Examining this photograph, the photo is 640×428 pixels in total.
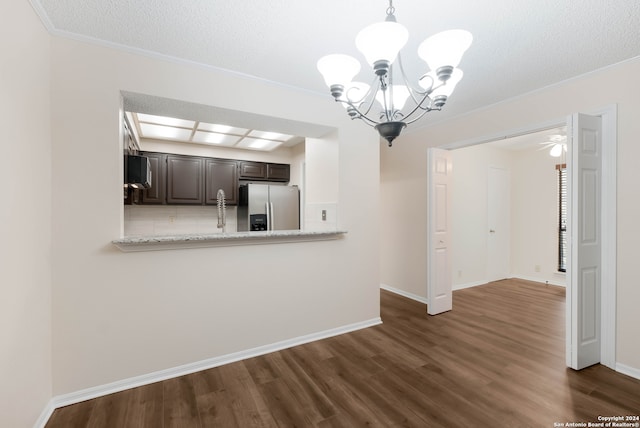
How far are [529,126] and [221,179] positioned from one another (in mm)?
4280

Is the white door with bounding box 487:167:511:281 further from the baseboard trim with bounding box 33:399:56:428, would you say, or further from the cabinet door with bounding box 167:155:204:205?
the baseboard trim with bounding box 33:399:56:428

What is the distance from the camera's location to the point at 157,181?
13.8ft

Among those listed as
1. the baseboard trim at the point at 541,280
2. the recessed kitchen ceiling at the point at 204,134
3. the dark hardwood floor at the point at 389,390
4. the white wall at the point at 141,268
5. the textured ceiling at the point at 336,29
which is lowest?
the dark hardwood floor at the point at 389,390

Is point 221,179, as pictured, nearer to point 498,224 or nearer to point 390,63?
point 390,63

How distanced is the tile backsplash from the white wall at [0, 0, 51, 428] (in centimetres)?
280

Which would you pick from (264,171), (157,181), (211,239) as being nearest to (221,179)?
(264,171)

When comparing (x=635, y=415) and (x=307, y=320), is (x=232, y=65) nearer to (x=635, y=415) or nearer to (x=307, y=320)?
(x=307, y=320)

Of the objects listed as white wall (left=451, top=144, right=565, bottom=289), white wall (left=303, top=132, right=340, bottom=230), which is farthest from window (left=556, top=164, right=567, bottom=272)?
white wall (left=303, top=132, right=340, bottom=230)

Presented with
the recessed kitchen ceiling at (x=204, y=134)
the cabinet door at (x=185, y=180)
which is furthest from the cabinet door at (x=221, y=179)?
the recessed kitchen ceiling at (x=204, y=134)

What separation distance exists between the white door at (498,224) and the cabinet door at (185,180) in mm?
5203

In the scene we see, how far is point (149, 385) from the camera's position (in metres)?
2.08

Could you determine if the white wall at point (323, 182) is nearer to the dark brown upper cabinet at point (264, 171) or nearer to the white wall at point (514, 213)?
the dark brown upper cabinet at point (264, 171)

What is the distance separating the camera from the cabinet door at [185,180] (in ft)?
14.1

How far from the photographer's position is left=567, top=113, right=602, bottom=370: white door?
2.25 metres
